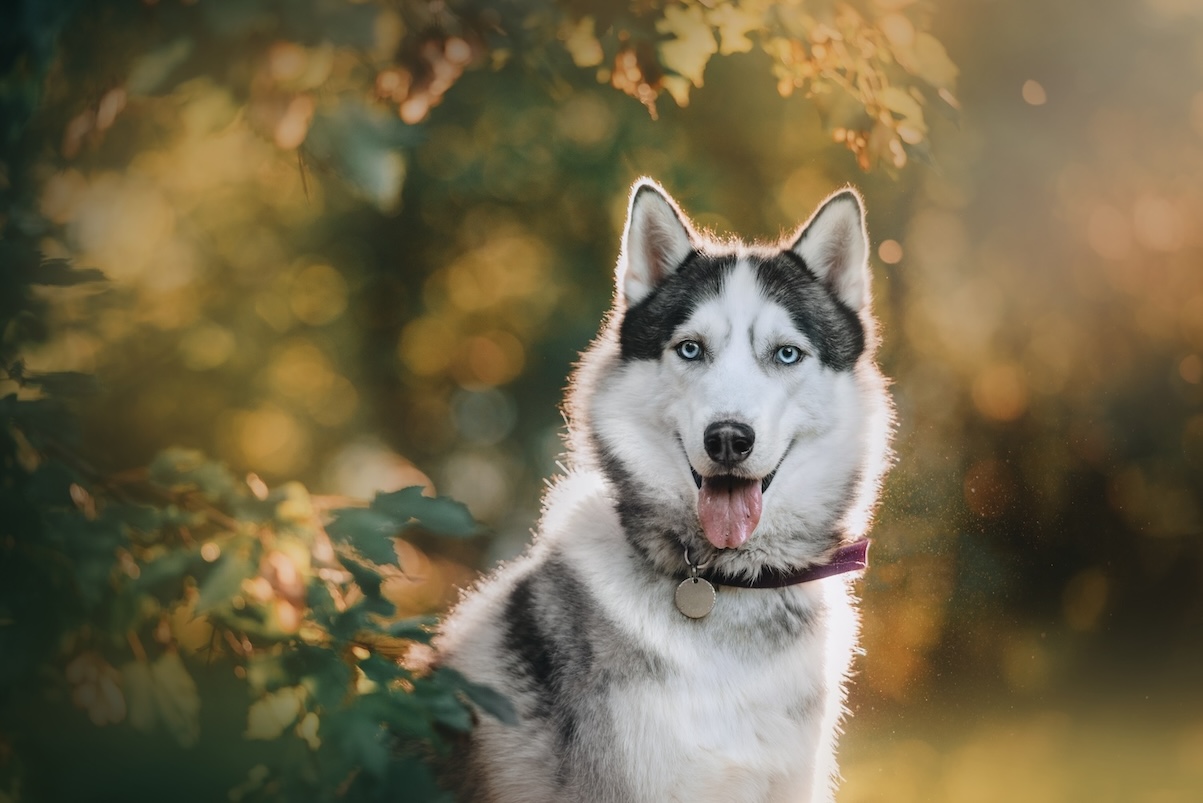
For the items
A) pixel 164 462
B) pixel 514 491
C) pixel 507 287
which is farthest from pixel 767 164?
pixel 164 462

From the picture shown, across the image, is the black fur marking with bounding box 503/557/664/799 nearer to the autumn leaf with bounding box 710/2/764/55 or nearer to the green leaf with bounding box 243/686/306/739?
the green leaf with bounding box 243/686/306/739

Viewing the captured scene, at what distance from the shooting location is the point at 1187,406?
395 cm

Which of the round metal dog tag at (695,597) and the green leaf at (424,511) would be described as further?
the round metal dog tag at (695,597)

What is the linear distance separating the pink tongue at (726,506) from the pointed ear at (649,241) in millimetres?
524

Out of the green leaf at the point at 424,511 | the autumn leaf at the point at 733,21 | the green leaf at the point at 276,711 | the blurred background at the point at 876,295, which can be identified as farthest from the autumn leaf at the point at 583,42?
the green leaf at the point at 276,711

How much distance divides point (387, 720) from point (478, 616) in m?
0.62

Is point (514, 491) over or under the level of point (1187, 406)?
under

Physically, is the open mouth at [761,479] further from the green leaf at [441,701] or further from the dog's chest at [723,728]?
the green leaf at [441,701]

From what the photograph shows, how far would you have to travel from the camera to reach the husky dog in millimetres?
2098

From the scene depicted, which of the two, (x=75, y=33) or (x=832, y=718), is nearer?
(x=75, y=33)

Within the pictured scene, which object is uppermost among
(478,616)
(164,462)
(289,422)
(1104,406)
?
(1104,406)

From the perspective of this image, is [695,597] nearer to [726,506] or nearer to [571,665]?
[726,506]

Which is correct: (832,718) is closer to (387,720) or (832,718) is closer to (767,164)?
(387,720)

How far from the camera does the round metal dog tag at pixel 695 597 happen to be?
2227 mm
